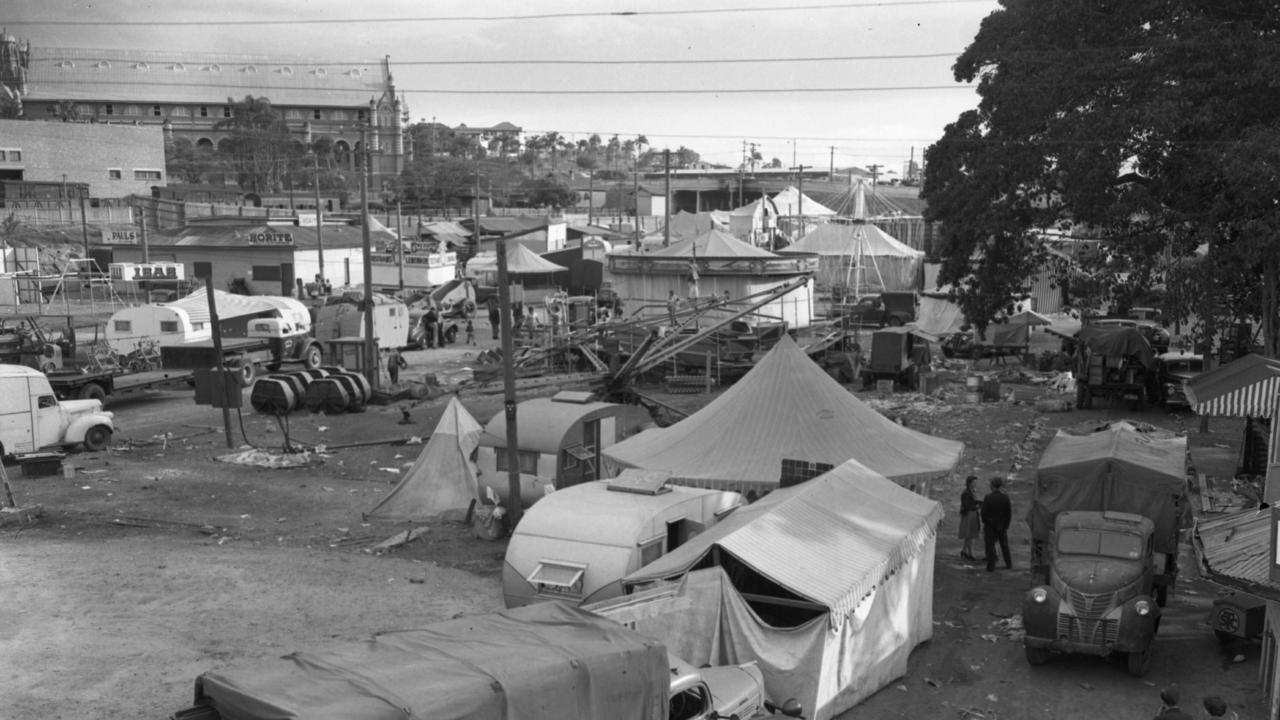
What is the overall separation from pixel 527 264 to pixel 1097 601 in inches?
1900

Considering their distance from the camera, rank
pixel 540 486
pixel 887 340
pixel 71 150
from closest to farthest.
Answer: pixel 540 486 → pixel 887 340 → pixel 71 150

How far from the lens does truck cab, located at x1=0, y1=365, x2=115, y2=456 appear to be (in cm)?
2384

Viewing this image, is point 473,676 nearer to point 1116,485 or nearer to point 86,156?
point 1116,485

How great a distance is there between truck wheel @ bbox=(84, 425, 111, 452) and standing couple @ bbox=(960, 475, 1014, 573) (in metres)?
18.7

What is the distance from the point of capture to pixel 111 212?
86.8 meters

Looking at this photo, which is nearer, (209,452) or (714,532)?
(714,532)

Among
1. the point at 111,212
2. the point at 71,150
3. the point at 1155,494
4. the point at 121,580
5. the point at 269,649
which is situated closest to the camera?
the point at 269,649

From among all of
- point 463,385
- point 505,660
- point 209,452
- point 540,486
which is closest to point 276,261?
point 463,385

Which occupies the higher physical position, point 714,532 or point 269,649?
point 714,532

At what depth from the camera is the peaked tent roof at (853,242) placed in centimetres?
5784

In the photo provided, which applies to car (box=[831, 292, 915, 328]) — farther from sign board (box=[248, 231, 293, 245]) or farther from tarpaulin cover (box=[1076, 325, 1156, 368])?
sign board (box=[248, 231, 293, 245])

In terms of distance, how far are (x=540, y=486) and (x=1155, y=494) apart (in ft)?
29.9

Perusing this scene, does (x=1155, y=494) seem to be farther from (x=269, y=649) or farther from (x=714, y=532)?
(x=269, y=649)

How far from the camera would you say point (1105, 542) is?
12906 millimetres
